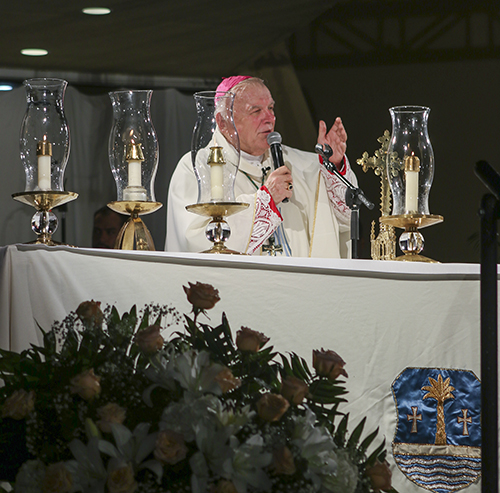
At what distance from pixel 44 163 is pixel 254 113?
127 cm

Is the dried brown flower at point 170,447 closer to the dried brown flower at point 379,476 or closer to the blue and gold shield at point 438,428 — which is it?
the dried brown flower at point 379,476

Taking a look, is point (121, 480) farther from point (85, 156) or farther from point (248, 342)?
point (85, 156)

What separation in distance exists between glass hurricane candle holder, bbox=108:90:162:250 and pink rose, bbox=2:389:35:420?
3.79 feet

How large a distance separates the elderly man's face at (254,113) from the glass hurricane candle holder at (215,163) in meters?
0.93

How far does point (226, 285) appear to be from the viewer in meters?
1.56

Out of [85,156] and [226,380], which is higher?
[85,156]

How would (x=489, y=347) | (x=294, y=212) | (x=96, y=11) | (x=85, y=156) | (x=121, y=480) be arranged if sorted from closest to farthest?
1. (x=121, y=480)
2. (x=489, y=347)
3. (x=294, y=212)
4. (x=96, y=11)
5. (x=85, y=156)

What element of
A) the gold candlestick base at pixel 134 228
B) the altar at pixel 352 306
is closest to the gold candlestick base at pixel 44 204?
the gold candlestick base at pixel 134 228

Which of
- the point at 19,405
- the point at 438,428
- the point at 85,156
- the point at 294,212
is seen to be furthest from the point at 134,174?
the point at 85,156

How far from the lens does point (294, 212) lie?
3.39m

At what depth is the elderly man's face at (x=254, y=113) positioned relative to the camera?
3.09 meters

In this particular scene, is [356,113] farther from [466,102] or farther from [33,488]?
[33,488]

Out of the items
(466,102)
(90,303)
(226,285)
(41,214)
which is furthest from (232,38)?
Answer: (90,303)

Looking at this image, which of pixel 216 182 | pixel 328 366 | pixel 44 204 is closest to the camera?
pixel 328 366
